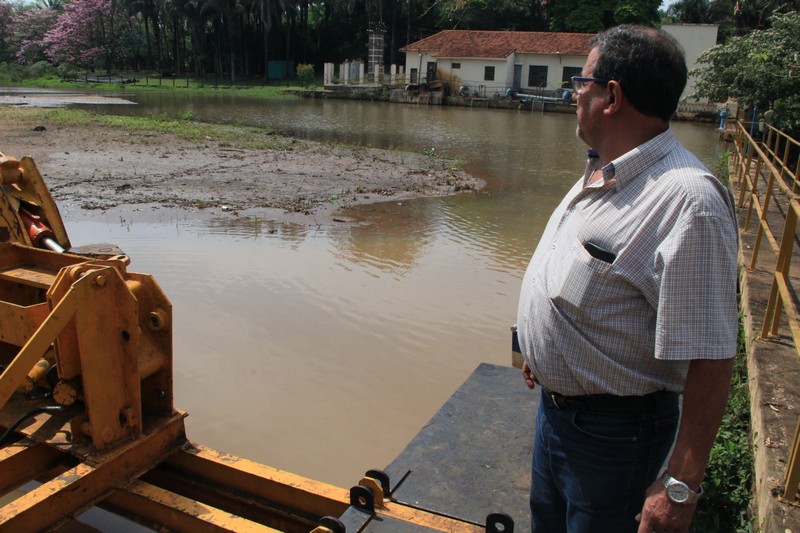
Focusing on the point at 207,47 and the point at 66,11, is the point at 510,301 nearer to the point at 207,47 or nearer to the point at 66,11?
the point at 207,47

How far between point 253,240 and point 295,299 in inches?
88.4

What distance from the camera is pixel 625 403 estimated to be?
179 cm

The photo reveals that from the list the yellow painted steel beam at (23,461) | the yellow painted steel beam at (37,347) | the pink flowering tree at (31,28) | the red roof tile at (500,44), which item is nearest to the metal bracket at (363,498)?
the yellow painted steel beam at (37,347)

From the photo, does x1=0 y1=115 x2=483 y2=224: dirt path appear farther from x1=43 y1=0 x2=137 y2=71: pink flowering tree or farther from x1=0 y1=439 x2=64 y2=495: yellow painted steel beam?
x1=43 y1=0 x2=137 y2=71: pink flowering tree

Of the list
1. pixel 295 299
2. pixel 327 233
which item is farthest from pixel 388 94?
pixel 295 299

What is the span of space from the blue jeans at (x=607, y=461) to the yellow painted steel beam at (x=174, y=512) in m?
1.26

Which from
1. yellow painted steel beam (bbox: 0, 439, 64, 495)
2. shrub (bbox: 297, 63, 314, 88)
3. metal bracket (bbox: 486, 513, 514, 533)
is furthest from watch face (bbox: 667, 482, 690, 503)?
shrub (bbox: 297, 63, 314, 88)

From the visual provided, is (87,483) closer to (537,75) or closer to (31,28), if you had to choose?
(537,75)

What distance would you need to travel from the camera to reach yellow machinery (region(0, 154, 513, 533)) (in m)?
2.46

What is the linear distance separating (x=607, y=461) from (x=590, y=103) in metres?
1.00

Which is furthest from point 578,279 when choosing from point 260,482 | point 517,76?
point 517,76

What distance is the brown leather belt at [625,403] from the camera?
179cm

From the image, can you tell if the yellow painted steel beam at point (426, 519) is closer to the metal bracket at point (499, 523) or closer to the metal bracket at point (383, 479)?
the metal bracket at point (383, 479)

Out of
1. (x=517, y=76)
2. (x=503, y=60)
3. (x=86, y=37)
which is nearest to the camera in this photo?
(x=503, y=60)
